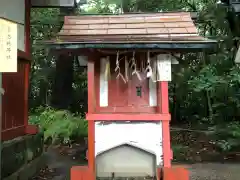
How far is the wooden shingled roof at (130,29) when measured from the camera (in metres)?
5.39

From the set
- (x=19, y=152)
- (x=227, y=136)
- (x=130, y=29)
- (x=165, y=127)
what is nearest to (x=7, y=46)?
(x=130, y=29)

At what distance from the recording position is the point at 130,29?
5.89m

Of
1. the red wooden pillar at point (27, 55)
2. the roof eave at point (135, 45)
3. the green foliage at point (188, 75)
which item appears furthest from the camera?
the green foliage at point (188, 75)

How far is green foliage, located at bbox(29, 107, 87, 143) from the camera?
31.3 ft

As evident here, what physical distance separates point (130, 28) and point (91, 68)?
43.0 inches

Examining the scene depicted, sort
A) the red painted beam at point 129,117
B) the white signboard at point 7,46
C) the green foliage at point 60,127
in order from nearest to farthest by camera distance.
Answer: the white signboard at point 7,46 < the red painted beam at point 129,117 < the green foliage at point 60,127

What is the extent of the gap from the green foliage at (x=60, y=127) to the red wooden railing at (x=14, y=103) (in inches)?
92.0

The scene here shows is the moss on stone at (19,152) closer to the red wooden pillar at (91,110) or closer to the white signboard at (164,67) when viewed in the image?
the red wooden pillar at (91,110)

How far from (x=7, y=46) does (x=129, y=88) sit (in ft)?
8.86

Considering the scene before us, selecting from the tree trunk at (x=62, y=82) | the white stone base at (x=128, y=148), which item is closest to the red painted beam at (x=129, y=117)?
the white stone base at (x=128, y=148)

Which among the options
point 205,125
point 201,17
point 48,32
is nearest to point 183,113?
point 205,125

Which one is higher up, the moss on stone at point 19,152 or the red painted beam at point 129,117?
the red painted beam at point 129,117

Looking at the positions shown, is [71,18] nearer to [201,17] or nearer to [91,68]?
[91,68]

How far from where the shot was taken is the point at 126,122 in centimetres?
561
